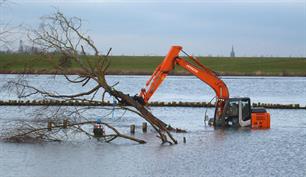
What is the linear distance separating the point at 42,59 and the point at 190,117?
60.6 feet

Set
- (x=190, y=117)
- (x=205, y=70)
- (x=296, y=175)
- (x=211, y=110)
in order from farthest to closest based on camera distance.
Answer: (x=211, y=110), (x=190, y=117), (x=205, y=70), (x=296, y=175)

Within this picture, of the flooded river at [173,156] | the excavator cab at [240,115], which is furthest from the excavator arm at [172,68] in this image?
the flooded river at [173,156]

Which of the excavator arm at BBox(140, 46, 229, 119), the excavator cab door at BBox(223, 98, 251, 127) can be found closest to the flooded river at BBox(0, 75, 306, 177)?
the excavator cab door at BBox(223, 98, 251, 127)

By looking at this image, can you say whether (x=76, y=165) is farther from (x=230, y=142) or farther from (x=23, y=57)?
(x=230, y=142)

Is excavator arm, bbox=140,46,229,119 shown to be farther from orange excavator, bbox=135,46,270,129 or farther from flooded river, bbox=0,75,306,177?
flooded river, bbox=0,75,306,177

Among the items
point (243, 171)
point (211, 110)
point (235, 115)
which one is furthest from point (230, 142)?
point (211, 110)

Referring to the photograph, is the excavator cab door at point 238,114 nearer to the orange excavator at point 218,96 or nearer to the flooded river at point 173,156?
the orange excavator at point 218,96

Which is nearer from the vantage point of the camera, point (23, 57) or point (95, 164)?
point (95, 164)

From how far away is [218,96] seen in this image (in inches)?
1604

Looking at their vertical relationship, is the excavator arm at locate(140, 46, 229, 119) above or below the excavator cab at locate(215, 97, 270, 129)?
above

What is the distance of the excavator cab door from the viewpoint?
1602 inches

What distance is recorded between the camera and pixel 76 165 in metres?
27.5

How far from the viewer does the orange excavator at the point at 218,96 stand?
3959 cm

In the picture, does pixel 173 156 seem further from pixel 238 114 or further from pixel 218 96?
pixel 238 114
